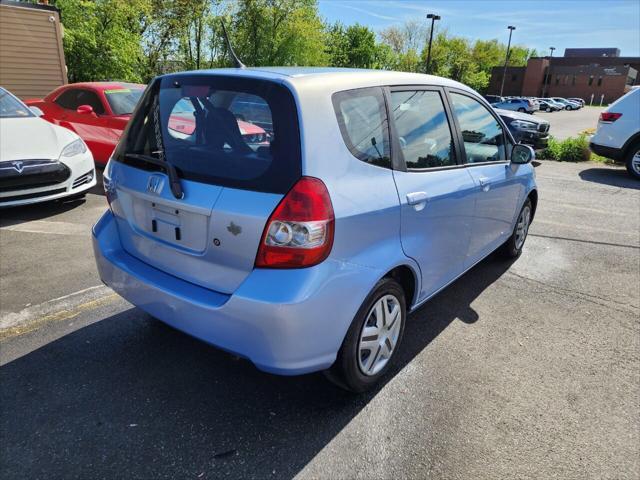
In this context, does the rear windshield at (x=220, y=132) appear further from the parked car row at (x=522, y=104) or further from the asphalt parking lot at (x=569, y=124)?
the parked car row at (x=522, y=104)

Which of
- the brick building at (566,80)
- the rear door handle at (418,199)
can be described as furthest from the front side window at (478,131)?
the brick building at (566,80)

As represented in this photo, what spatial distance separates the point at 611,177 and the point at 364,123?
957cm

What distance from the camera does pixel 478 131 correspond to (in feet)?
12.0

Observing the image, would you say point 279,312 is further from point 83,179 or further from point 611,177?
point 611,177

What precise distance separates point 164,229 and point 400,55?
244 ft

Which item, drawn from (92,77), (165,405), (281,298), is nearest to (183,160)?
(281,298)

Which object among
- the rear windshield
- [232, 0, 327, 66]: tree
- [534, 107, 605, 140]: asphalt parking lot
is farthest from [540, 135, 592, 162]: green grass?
[232, 0, 327, 66]: tree

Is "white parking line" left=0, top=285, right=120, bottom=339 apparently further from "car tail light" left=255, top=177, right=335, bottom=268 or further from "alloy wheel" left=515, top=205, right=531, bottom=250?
"alloy wheel" left=515, top=205, right=531, bottom=250

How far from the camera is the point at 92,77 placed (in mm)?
22484

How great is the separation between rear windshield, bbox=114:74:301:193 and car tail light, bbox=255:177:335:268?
0.27 ft

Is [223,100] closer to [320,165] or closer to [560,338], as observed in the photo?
[320,165]

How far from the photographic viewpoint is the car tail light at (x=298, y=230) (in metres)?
2.05

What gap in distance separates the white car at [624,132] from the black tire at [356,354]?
9.37m

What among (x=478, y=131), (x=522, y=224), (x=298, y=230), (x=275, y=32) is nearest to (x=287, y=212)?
(x=298, y=230)
